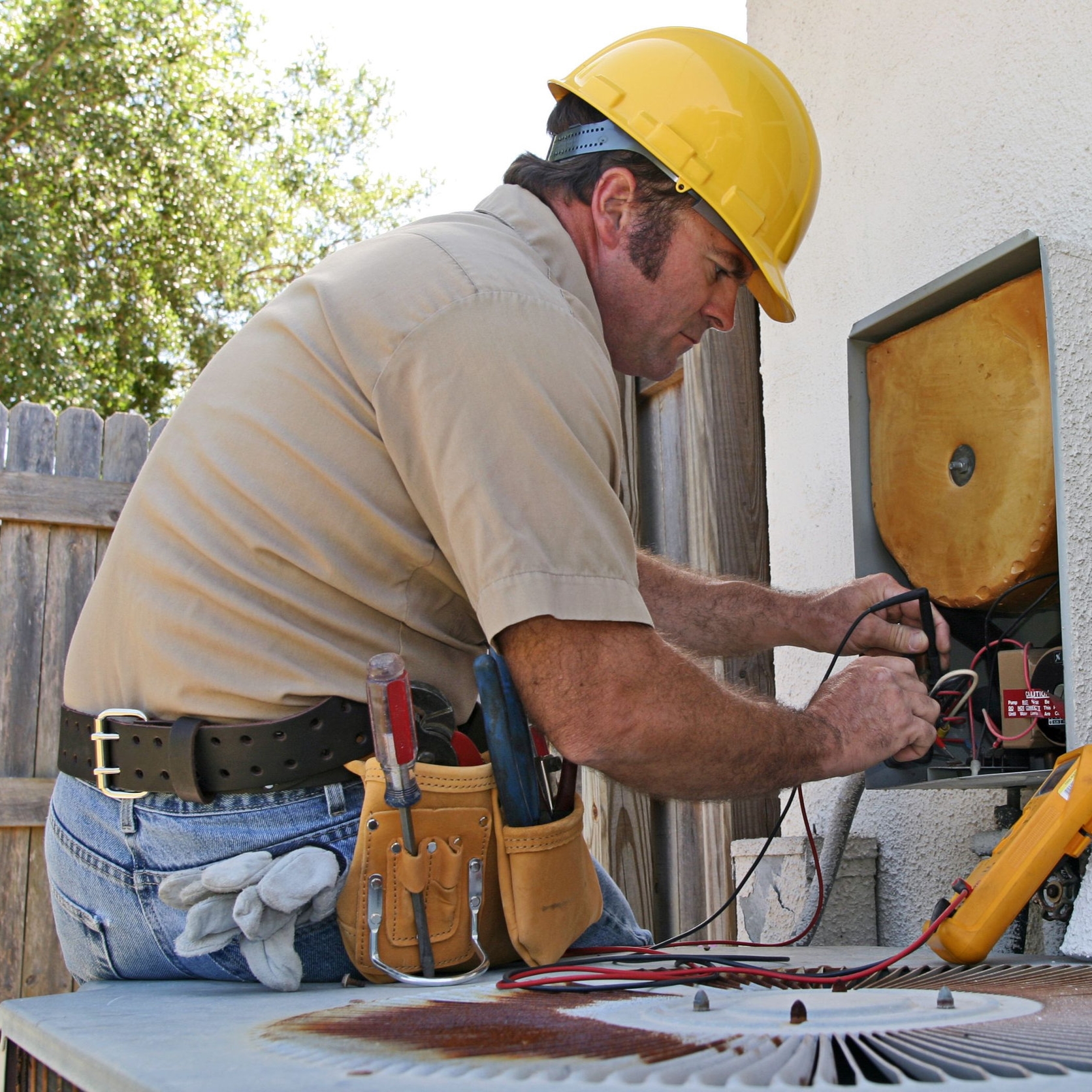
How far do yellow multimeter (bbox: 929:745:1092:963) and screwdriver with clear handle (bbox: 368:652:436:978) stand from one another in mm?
773

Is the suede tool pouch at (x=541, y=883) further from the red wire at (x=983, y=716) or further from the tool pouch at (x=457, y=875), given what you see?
the red wire at (x=983, y=716)

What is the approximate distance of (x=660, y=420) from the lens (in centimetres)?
365

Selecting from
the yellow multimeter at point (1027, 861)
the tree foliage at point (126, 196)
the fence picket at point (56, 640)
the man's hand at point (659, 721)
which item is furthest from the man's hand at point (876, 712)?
the tree foliage at point (126, 196)

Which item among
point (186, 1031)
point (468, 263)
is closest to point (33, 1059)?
point (186, 1031)

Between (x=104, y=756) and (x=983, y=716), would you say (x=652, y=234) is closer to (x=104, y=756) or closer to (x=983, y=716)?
(x=983, y=716)

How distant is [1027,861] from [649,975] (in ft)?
1.97

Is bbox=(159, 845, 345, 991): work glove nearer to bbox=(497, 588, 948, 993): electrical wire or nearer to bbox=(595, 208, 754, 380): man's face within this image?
bbox=(497, 588, 948, 993): electrical wire

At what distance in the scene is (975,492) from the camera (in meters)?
2.10

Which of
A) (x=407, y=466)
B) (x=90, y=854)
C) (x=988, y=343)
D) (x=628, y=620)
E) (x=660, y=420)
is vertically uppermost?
(x=660, y=420)

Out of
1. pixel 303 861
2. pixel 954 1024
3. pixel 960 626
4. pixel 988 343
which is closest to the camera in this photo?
pixel 954 1024

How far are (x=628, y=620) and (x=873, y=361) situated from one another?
43.7 inches

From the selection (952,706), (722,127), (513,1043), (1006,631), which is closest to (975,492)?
(1006,631)

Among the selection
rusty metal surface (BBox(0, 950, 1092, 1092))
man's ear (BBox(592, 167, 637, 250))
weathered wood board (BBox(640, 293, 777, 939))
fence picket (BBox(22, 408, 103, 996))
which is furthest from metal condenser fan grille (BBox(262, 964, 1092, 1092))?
fence picket (BBox(22, 408, 103, 996))

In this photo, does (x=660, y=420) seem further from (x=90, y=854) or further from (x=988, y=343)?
(x=90, y=854)
